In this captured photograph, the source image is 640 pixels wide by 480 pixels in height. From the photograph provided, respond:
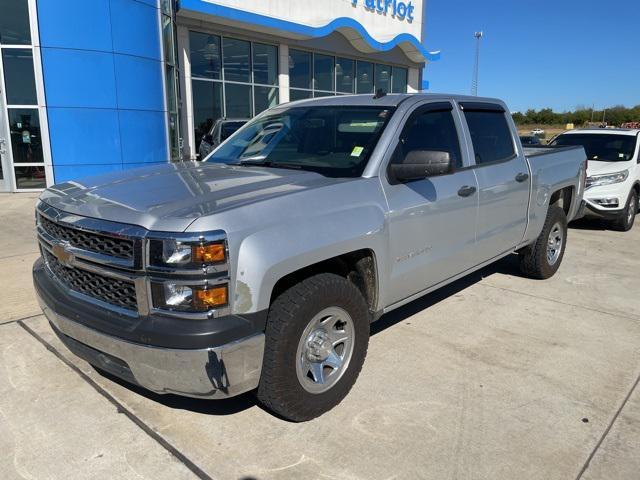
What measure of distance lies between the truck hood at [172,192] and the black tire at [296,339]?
1.83 ft

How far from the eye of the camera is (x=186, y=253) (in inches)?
97.7

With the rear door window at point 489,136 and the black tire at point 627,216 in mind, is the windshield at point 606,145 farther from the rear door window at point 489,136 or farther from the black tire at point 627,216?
the rear door window at point 489,136

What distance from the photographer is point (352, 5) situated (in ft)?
68.5

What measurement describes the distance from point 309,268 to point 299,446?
3.22 ft

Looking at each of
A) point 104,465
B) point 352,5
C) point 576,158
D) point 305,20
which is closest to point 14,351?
point 104,465

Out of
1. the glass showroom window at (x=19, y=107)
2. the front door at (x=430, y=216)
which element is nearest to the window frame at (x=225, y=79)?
the glass showroom window at (x=19, y=107)

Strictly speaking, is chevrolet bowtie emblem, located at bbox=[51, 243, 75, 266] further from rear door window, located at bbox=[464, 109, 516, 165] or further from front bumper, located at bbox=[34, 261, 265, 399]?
rear door window, located at bbox=[464, 109, 516, 165]

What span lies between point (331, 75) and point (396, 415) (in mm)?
19744

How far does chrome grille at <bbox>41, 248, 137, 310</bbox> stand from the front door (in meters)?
1.65

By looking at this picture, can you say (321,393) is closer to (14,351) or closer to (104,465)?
(104,465)

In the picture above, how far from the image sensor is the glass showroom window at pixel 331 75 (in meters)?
20.0

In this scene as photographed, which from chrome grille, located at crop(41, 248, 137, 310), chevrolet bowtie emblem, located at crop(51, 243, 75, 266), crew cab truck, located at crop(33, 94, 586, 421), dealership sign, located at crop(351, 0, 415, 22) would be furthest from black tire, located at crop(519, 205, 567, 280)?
dealership sign, located at crop(351, 0, 415, 22)

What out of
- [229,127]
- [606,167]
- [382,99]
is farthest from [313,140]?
[229,127]

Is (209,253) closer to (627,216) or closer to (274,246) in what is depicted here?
(274,246)
